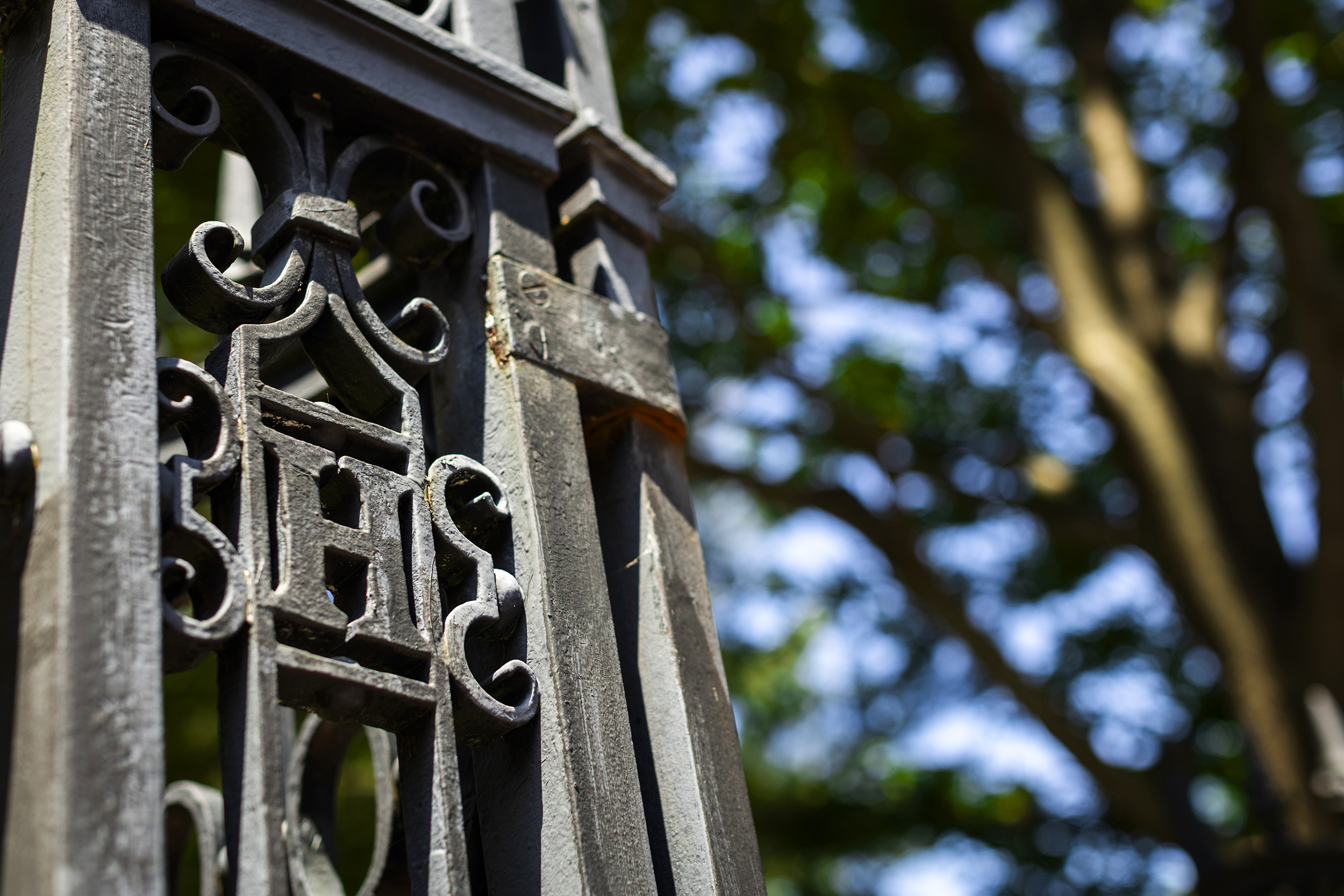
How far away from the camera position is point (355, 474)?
4.34 feet

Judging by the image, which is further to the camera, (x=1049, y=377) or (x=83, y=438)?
(x=1049, y=377)

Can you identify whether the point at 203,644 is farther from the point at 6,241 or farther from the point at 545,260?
the point at 545,260

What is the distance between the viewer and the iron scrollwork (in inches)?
44.3

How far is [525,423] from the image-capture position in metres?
1.50

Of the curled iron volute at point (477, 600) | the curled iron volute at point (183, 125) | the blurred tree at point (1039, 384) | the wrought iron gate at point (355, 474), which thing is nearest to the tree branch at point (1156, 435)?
the blurred tree at point (1039, 384)

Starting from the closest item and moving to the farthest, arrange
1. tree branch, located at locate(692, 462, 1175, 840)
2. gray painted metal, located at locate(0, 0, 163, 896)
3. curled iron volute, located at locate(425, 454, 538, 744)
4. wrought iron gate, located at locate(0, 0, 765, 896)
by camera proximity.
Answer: gray painted metal, located at locate(0, 0, 163, 896)
wrought iron gate, located at locate(0, 0, 765, 896)
curled iron volute, located at locate(425, 454, 538, 744)
tree branch, located at locate(692, 462, 1175, 840)

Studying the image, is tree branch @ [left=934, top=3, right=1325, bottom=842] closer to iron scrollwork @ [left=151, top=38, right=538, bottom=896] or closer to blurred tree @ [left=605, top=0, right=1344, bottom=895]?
blurred tree @ [left=605, top=0, right=1344, bottom=895]

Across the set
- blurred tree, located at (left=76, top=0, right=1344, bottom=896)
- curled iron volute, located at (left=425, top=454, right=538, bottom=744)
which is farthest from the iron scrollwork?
blurred tree, located at (left=76, top=0, right=1344, bottom=896)

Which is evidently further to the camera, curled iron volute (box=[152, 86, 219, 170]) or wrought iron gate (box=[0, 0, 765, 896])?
curled iron volute (box=[152, 86, 219, 170])

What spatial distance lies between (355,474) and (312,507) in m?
0.08

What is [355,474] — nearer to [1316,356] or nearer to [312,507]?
[312,507]

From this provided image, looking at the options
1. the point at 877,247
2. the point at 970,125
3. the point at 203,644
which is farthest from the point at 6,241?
the point at 877,247

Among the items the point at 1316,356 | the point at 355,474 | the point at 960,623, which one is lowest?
the point at 355,474

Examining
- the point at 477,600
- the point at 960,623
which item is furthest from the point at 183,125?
the point at 960,623
